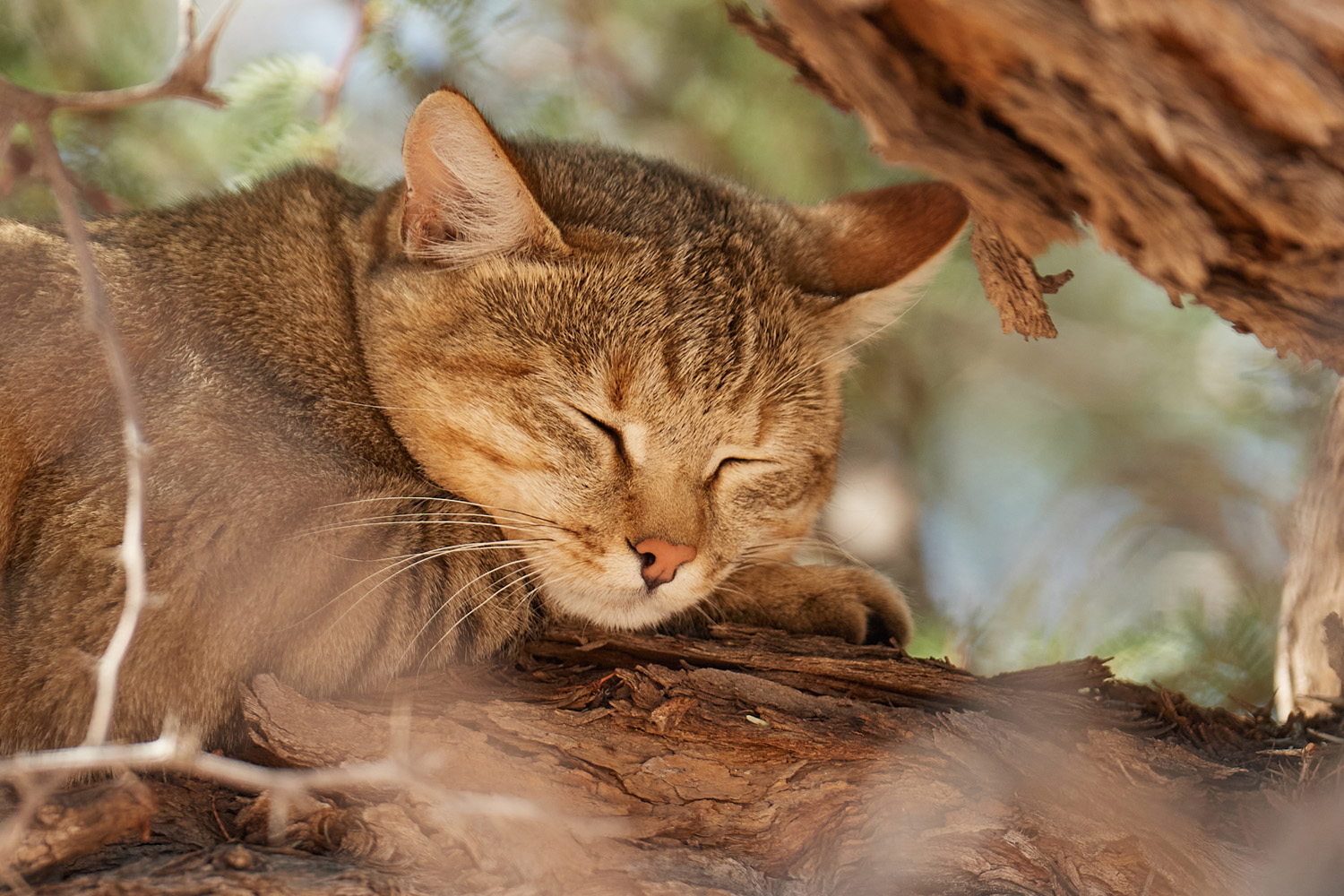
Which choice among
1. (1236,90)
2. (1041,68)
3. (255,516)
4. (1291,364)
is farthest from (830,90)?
(1291,364)

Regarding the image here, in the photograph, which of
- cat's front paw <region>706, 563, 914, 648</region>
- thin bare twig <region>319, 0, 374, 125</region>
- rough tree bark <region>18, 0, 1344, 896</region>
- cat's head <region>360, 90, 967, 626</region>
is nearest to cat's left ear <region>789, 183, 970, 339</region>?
cat's head <region>360, 90, 967, 626</region>

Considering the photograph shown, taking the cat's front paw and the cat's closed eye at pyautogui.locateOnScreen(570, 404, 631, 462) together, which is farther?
the cat's front paw

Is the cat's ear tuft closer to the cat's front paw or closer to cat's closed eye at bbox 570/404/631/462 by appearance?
cat's closed eye at bbox 570/404/631/462

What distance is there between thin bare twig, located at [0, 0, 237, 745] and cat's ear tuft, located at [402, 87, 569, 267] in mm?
446

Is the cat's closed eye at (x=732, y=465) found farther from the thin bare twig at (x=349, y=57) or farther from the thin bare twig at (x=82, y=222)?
the thin bare twig at (x=349, y=57)

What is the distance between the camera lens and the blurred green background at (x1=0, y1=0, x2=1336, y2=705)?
2.89 m

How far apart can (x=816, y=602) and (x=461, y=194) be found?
1.26 metres

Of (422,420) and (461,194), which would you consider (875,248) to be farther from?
(422,420)

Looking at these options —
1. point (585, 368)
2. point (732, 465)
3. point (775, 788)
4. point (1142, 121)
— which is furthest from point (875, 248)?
point (775, 788)

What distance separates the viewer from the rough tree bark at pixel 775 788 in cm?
171

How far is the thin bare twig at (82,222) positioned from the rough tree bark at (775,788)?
0.46 m

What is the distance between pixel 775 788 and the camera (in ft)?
6.22

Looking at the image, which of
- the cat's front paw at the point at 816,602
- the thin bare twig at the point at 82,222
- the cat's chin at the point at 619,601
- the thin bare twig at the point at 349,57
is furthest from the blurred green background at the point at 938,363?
the thin bare twig at the point at 82,222

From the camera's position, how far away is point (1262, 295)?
1587 millimetres
